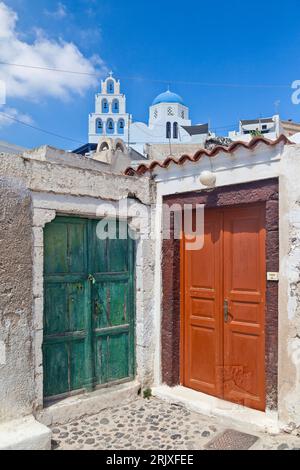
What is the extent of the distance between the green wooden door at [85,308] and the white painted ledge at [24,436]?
553 millimetres

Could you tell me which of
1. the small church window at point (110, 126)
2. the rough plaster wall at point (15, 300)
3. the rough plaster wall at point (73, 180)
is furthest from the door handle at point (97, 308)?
the small church window at point (110, 126)

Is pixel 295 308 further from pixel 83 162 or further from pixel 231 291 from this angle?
pixel 83 162

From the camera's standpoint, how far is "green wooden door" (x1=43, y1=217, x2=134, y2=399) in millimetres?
4027

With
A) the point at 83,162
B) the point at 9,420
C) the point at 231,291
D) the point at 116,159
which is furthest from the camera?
the point at 116,159

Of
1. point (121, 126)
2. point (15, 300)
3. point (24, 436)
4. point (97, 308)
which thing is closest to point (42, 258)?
Result: point (15, 300)

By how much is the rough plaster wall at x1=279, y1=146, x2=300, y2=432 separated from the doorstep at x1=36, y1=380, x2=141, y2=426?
182 centimetres

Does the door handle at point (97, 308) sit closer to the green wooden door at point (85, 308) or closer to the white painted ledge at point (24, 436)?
the green wooden door at point (85, 308)

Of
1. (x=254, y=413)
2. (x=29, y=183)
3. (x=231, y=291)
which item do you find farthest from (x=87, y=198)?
(x=254, y=413)

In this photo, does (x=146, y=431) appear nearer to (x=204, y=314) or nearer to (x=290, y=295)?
(x=204, y=314)

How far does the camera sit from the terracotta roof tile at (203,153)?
3.70m

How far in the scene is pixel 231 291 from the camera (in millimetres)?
4230

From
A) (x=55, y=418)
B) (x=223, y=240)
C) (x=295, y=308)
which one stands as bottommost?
(x=55, y=418)

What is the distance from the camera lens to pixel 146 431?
3820 mm

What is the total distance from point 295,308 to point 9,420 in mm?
2863
